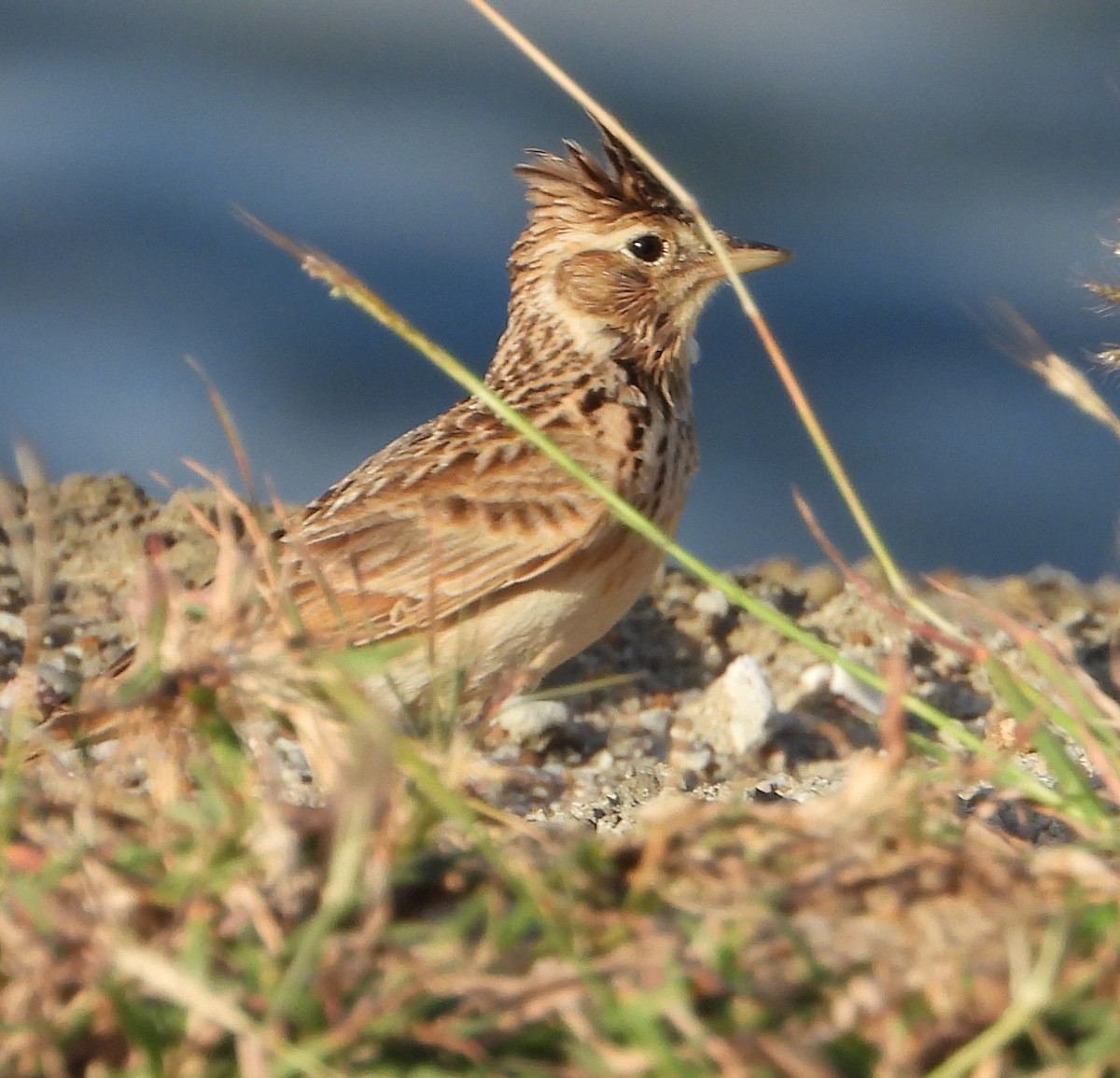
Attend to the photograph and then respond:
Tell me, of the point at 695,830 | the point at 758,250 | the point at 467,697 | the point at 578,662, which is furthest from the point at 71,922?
the point at 578,662

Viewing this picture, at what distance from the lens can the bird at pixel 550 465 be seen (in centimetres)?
433

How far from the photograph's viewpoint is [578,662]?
596 centimetres

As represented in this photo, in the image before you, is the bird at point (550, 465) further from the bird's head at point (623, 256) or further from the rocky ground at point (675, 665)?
the rocky ground at point (675, 665)

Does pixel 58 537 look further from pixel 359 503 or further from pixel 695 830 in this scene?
pixel 695 830

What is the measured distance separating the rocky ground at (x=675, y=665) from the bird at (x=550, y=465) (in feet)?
1.27

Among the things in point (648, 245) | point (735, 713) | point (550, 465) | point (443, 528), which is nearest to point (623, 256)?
point (648, 245)

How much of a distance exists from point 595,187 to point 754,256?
527mm

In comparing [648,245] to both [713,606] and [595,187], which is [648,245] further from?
[713,606]

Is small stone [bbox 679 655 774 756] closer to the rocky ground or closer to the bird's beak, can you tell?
the rocky ground

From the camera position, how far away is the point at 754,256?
5.00 metres

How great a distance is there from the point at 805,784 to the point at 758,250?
1392 mm

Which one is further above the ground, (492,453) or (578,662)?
(492,453)

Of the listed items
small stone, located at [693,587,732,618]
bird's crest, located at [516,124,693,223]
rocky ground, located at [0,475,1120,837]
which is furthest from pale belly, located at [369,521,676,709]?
small stone, located at [693,587,732,618]

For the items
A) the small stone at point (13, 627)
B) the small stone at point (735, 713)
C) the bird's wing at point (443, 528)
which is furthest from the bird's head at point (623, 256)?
the small stone at point (13, 627)
